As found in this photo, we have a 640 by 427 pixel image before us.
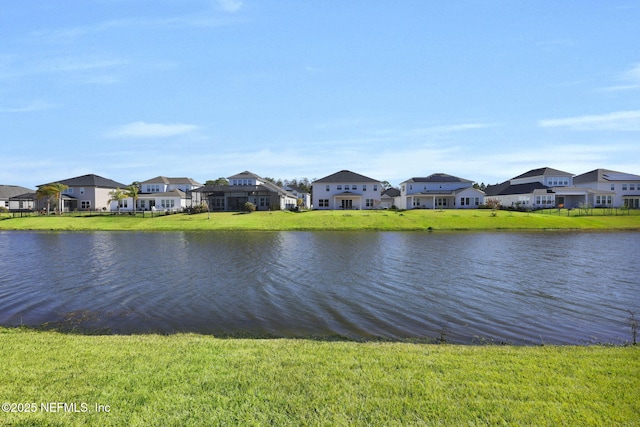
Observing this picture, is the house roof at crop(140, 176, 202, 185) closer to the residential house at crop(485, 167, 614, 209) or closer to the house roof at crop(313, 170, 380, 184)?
the house roof at crop(313, 170, 380, 184)

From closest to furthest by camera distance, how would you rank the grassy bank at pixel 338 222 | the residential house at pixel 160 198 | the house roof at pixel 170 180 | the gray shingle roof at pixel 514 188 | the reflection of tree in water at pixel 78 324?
the reflection of tree in water at pixel 78 324, the grassy bank at pixel 338 222, the gray shingle roof at pixel 514 188, the residential house at pixel 160 198, the house roof at pixel 170 180

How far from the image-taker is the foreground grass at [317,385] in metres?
5.20

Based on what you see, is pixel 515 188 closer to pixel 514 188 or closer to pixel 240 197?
pixel 514 188

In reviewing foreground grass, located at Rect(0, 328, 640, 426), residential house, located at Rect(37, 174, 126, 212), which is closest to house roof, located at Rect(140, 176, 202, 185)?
residential house, located at Rect(37, 174, 126, 212)

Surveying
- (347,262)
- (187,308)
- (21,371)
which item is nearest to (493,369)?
(21,371)

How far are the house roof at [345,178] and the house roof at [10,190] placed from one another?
256ft

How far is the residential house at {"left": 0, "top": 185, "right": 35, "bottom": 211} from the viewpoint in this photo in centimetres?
8319

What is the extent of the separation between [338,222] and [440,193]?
106 ft

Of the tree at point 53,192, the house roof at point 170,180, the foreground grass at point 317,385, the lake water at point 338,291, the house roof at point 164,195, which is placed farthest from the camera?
the house roof at point 170,180

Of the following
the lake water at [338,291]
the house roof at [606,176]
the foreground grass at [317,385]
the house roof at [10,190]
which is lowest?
the lake water at [338,291]

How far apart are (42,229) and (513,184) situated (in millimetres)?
93912

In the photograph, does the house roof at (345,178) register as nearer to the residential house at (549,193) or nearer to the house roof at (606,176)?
the residential house at (549,193)

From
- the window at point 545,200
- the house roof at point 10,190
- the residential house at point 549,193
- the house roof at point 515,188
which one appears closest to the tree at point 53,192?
the house roof at point 10,190

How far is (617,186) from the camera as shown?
254 feet
